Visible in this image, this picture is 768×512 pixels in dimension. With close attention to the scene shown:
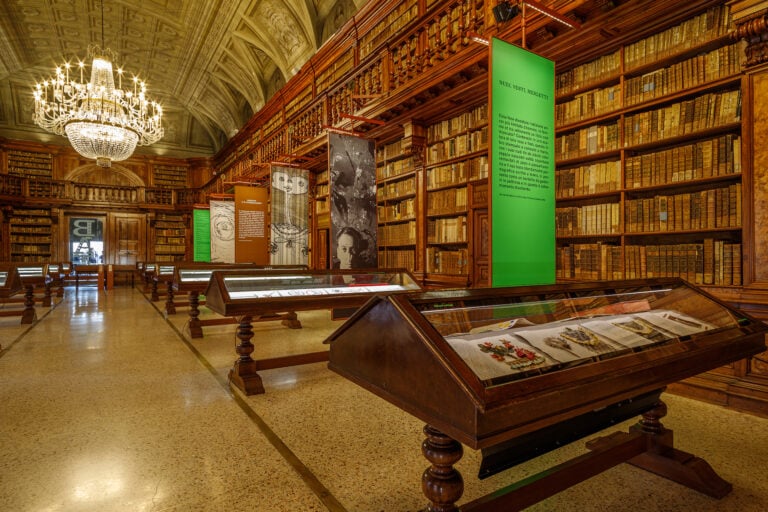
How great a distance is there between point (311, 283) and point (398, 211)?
3343mm

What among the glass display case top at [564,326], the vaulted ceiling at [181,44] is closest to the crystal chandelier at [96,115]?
the vaulted ceiling at [181,44]

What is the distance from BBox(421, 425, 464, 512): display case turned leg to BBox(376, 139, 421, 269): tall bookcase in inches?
190

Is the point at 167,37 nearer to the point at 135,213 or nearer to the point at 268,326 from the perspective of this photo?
the point at 135,213

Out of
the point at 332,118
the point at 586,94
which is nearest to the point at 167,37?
the point at 332,118

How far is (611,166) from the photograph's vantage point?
364 centimetres

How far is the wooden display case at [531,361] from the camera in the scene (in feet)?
3.12

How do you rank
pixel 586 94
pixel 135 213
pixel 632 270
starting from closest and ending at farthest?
pixel 632 270 < pixel 586 94 < pixel 135 213

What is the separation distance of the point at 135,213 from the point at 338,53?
1242cm

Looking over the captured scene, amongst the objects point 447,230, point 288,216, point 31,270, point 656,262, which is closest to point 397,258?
point 447,230

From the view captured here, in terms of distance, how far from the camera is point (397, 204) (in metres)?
6.51

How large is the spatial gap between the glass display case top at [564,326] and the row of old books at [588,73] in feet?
8.90

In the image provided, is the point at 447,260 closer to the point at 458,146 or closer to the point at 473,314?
the point at 458,146

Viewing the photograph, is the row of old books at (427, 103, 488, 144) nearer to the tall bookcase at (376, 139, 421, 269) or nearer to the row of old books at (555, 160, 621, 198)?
the tall bookcase at (376, 139, 421, 269)

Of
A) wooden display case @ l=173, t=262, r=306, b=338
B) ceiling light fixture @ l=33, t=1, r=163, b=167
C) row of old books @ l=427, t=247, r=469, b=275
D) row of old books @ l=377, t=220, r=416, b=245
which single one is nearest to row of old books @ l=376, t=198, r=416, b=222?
row of old books @ l=377, t=220, r=416, b=245
